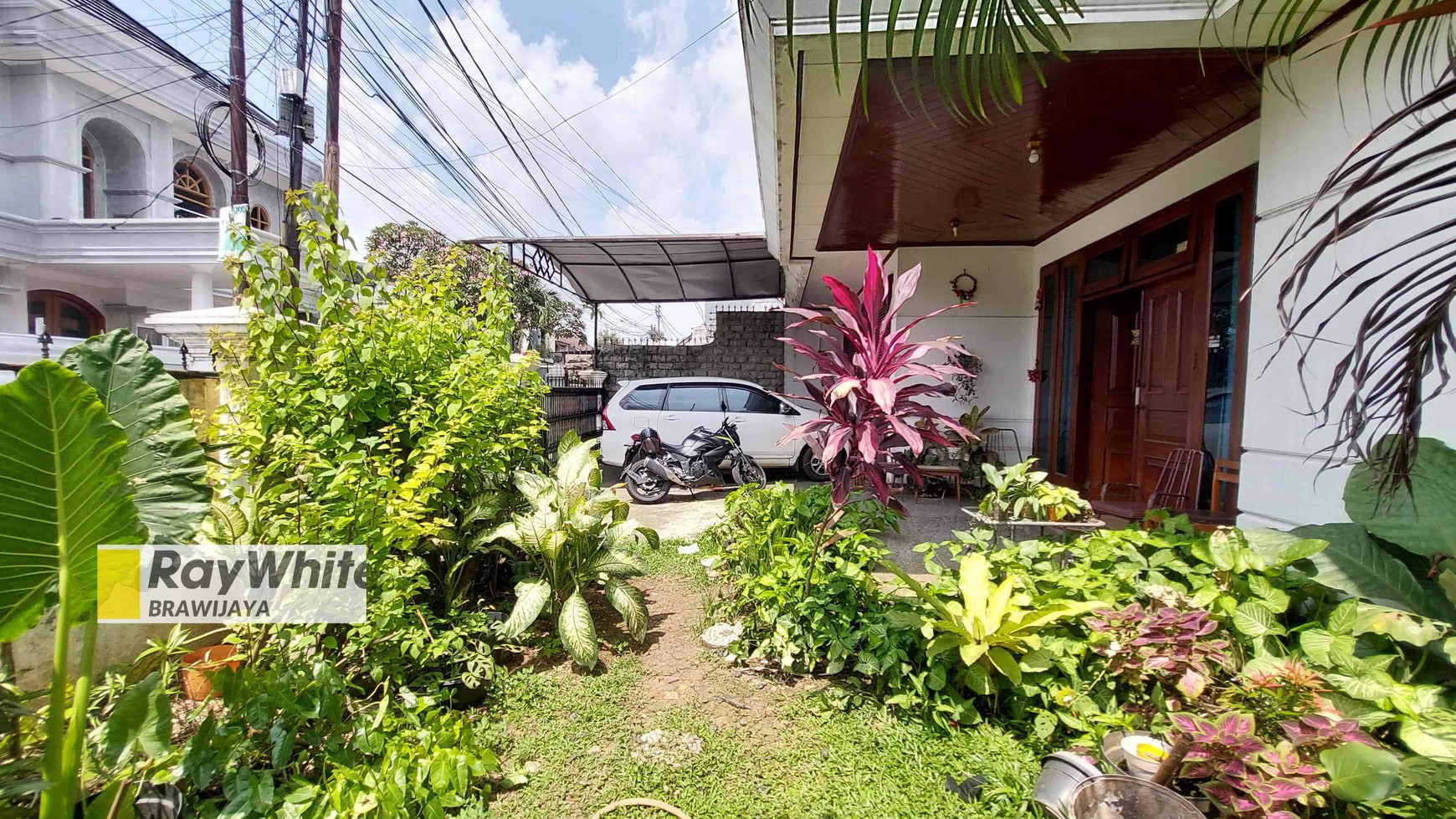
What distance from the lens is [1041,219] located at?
195 inches

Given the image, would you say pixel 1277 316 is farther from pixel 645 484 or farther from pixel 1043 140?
pixel 645 484

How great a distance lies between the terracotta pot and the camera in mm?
1795

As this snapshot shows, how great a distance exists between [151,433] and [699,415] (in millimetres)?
5555

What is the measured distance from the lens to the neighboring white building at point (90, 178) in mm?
9680

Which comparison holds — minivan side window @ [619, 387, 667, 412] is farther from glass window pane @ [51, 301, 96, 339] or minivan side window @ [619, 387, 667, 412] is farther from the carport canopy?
glass window pane @ [51, 301, 96, 339]

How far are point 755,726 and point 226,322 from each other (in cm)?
318

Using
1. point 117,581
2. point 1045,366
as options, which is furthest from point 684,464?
point 117,581

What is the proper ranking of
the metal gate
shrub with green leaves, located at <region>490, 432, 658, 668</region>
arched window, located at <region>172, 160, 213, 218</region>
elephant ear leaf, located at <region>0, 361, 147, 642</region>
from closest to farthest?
elephant ear leaf, located at <region>0, 361, 147, 642</region>, shrub with green leaves, located at <region>490, 432, 658, 668</region>, the metal gate, arched window, located at <region>172, 160, 213, 218</region>

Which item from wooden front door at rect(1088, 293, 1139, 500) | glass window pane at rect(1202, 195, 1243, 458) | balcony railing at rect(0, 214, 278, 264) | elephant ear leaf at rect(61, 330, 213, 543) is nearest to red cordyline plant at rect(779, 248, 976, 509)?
elephant ear leaf at rect(61, 330, 213, 543)

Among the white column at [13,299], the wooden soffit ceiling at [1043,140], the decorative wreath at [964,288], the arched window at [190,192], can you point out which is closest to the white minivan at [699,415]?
the decorative wreath at [964,288]

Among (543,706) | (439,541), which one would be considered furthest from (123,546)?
(543,706)

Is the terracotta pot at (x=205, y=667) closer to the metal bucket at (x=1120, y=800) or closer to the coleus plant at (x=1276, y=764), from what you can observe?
the metal bucket at (x=1120, y=800)

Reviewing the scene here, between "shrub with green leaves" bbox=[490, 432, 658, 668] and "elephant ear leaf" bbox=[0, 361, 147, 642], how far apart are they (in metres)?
1.41

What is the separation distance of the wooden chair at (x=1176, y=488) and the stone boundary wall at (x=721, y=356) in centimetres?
676
